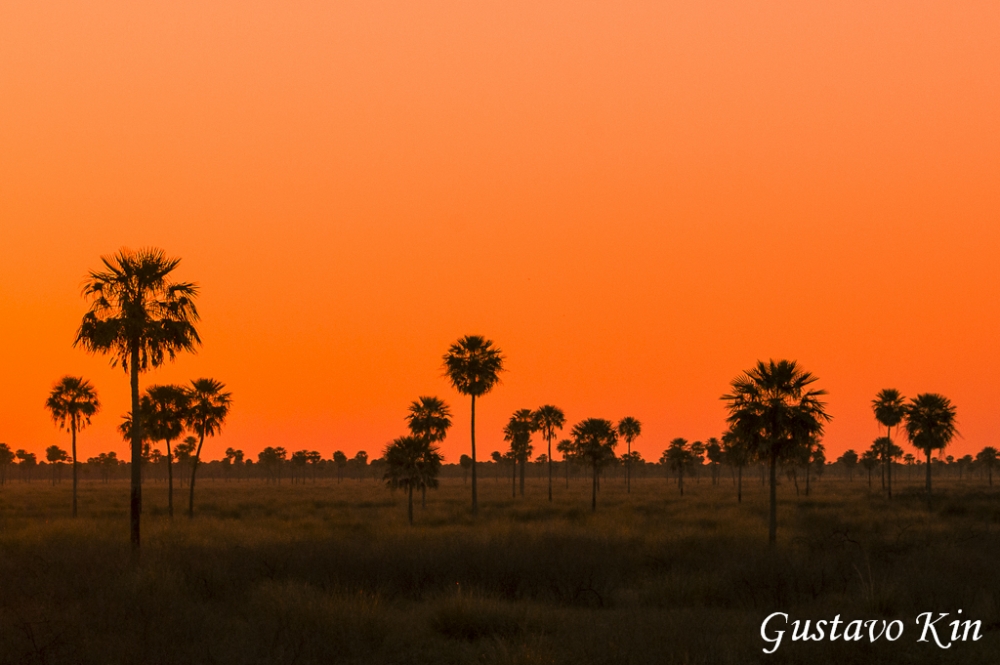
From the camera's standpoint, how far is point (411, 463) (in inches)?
2473

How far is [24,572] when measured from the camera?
2262 cm

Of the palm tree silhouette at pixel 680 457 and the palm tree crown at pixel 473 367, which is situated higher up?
the palm tree crown at pixel 473 367

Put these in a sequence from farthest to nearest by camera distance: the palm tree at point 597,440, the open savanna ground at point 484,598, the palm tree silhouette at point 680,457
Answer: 1. the palm tree silhouette at point 680,457
2. the palm tree at point 597,440
3. the open savanna ground at point 484,598

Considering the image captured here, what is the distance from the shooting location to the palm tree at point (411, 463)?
205 feet

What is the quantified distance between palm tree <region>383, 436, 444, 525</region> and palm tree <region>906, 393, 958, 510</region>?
42.9 metres

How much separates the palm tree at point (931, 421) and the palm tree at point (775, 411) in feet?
142

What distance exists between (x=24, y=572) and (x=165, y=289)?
486 inches

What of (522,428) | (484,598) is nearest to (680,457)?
(522,428)

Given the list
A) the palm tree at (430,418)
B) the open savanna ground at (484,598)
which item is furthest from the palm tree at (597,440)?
the open savanna ground at (484,598)

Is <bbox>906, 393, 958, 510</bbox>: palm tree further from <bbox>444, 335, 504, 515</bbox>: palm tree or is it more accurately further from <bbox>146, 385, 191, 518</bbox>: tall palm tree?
<bbox>146, 385, 191, 518</bbox>: tall palm tree

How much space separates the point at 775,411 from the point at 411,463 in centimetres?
3220

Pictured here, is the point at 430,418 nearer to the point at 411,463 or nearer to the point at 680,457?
the point at 411,463

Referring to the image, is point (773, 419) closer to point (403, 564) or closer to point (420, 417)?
point (403, 564)

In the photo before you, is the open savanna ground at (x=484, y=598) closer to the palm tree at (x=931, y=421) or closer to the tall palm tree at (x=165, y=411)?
the tall palm tree at (x=165, y=411)
